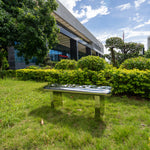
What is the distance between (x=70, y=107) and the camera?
2980mm

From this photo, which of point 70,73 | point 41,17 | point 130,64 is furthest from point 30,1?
point 130,64

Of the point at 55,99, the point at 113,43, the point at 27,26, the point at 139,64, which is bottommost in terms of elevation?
the point at 55,99

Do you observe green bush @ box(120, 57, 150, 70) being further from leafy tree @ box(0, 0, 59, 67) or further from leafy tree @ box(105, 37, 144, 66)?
leafy tree @ box(105, 37, 144, 66)

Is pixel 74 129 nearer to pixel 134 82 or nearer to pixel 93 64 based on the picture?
pixel 134 82

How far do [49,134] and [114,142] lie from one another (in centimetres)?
110

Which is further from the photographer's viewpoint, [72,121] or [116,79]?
[116,79]

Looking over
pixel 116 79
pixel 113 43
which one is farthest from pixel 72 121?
pixel 113 43

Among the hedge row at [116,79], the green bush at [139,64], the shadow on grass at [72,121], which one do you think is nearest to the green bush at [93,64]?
the hedge row at [116,79]

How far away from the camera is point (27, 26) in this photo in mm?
8617

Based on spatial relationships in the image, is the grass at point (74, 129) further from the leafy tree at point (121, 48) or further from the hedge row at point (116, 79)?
the leafy tree at point (121, 48)

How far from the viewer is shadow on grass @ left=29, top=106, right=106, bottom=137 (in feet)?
6.33

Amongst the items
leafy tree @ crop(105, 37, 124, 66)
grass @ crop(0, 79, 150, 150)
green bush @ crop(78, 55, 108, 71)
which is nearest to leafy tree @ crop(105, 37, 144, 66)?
leafy tree @ crop(105, 37, 124, 66)

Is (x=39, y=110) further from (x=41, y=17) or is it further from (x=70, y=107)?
(x=41, y=17)

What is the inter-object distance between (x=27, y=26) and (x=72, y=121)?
30.2 ft
